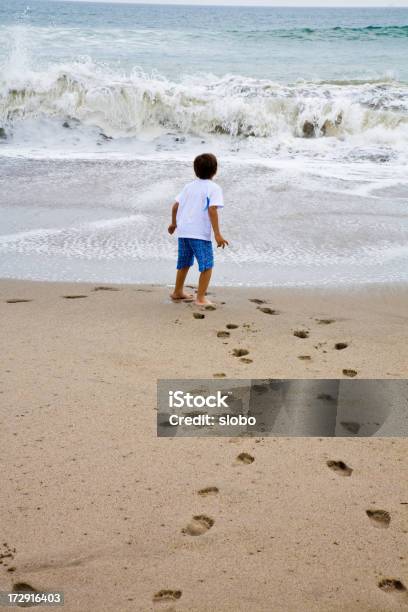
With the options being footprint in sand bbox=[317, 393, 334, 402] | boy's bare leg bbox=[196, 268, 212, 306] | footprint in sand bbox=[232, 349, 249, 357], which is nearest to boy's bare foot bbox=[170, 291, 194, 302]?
boy's bare leg bbox=[196, 268, 212, 306]

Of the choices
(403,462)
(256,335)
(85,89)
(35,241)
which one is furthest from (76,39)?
(403,462)

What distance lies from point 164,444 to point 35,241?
4019 mm

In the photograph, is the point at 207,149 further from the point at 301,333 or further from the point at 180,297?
the point at 301,333

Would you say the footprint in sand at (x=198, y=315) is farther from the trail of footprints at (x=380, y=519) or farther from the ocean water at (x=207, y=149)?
the trail of footprints at (x=380, y=519)

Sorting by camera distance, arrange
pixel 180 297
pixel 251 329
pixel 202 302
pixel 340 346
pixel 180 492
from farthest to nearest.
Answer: pixel 180 297, pixel 202 302, pixel 251 329, pixel 340 346, pixel 180 492

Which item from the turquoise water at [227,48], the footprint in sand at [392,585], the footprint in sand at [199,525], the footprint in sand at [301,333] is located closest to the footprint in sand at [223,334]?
the footprint in sand at [301,333]

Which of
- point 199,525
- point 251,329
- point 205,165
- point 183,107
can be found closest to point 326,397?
point 251,329

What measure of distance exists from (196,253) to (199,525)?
293 centimetres

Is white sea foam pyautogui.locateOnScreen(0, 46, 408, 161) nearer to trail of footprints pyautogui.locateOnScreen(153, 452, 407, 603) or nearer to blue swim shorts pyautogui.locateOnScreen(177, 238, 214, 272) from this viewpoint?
blue swim shorts pyautogui.locateOnScreen(177, 238, 214, 272)

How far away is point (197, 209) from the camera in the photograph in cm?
517

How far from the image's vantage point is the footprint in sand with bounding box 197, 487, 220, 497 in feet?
8.81

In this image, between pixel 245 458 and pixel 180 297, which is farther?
pixel 180 297

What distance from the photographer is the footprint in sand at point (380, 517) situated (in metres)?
2.53

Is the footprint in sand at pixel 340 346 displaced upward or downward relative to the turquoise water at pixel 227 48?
downward
